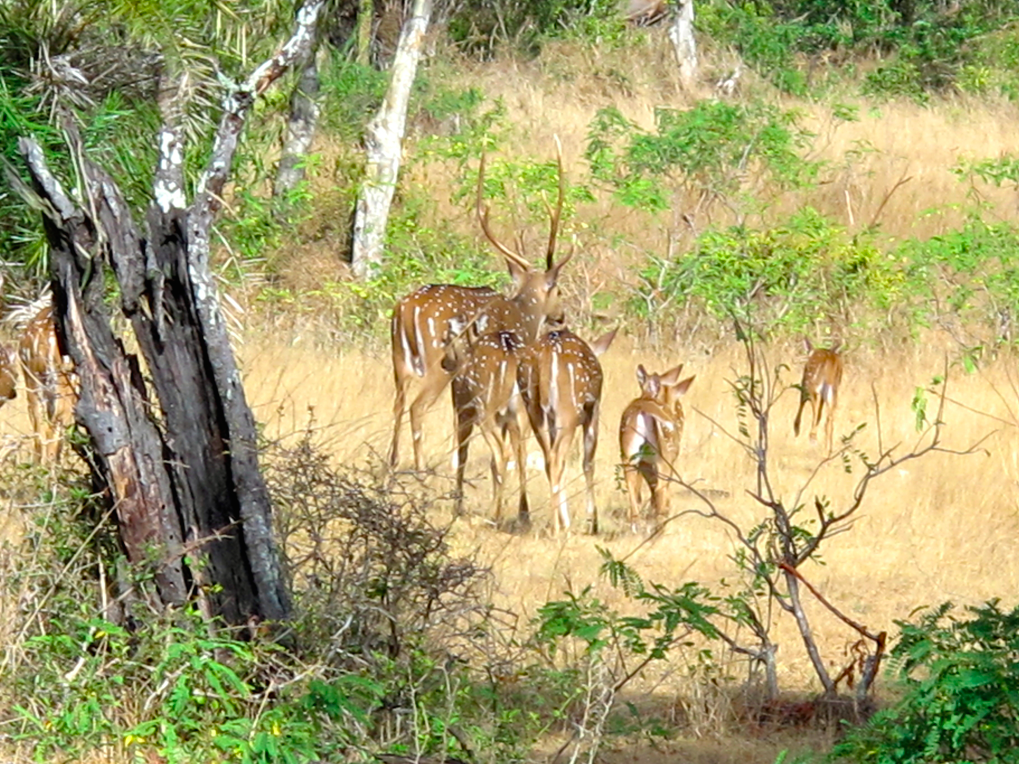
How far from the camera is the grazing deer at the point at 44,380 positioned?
6.98m

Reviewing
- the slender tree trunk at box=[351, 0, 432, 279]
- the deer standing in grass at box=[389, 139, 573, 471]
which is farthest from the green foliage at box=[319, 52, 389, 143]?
the deer standing in grass at box=[389, 139, 573, 471]

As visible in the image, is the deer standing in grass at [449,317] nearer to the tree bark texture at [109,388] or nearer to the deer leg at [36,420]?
the deer leg at [36,420]

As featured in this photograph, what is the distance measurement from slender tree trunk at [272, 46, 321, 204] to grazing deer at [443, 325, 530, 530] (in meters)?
9.36

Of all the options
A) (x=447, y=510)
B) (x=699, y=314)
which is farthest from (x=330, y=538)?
(x=699, y=314)

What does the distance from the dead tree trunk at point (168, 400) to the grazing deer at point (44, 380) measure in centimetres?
68

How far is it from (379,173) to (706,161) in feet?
11.1

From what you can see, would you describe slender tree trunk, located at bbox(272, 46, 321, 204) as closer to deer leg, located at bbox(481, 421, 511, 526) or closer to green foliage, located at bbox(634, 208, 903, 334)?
green foliage, located at bbox(634, 208, 903, 334)

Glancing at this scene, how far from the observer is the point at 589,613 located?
6.45 meters

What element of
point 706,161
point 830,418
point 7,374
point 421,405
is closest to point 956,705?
point 421,405

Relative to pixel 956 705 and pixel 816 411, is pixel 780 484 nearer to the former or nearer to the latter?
pixel 816 411

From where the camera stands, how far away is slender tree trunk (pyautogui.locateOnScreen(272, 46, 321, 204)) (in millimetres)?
19359

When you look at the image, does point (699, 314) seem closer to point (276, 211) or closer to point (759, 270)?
point (759, 270)

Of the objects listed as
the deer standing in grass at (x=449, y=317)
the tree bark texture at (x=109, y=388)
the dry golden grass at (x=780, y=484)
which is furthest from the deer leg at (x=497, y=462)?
the tree bark texture at (x=109, y=388)

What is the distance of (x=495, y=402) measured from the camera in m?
10.0
